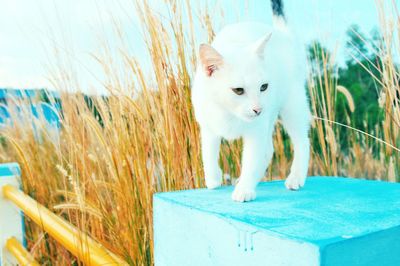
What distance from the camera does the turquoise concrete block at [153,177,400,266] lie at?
83 centimetres

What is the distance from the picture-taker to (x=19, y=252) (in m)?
2.12

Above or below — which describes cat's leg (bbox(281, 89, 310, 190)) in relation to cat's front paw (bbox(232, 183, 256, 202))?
above

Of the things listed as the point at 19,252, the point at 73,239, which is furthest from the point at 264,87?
the point at 19,252

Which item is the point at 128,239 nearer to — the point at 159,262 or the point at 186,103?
the point at 159,262

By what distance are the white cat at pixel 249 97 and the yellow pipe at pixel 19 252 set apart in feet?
3.42

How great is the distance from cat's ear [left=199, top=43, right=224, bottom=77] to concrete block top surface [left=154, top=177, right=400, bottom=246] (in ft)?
1.16

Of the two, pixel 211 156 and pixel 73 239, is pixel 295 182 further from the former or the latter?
pixel 73 239

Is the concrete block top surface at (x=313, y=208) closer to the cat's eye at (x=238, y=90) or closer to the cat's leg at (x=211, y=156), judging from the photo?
the cat's leg at (x=211, y=156)

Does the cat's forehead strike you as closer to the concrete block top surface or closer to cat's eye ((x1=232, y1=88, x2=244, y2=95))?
cat's eye ((x1=232, y1=88, x2=244, y2=95))

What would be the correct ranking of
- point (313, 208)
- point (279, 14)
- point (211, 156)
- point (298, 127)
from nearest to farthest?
point (313, 208) < point (211, 156) < point (298, 127) < point (279, 14)

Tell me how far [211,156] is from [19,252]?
→ 1.24 meters

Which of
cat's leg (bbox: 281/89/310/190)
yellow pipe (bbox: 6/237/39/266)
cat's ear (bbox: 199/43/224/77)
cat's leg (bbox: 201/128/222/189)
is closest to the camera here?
cat's ear (bbox: 199/43/224/77)

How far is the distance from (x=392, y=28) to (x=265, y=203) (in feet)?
3.03

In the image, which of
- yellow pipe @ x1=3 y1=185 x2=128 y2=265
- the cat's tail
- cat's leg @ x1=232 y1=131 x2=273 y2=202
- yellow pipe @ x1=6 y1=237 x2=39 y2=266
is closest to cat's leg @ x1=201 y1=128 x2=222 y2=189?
cat's leg @ x1=232 y1=131 x2=273 y2=202
